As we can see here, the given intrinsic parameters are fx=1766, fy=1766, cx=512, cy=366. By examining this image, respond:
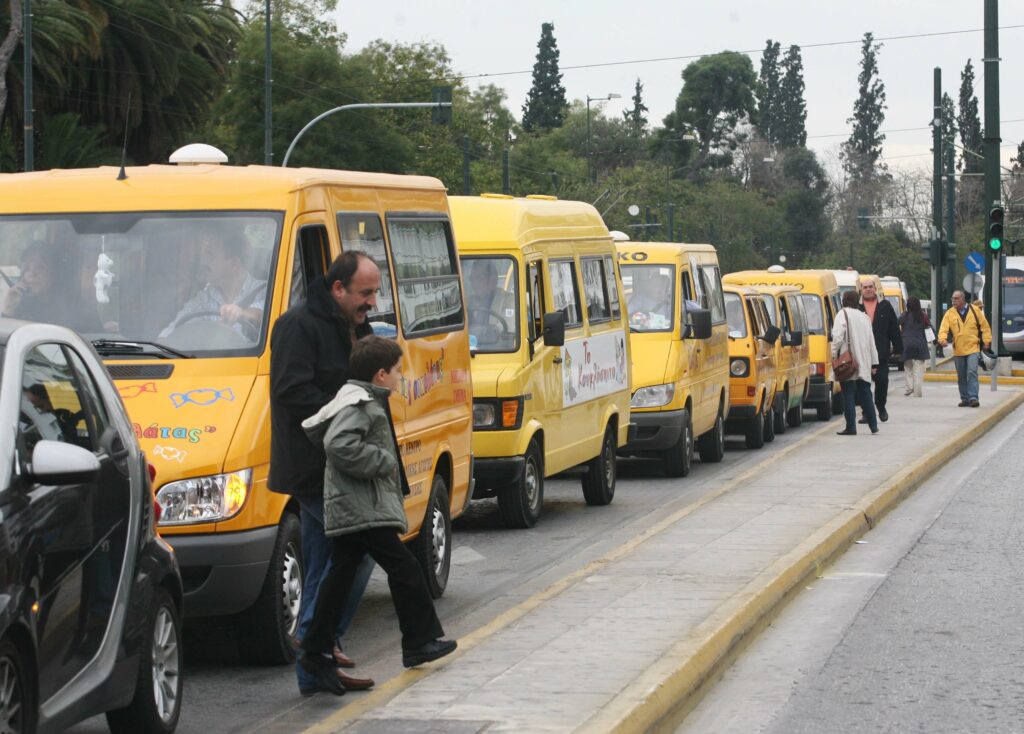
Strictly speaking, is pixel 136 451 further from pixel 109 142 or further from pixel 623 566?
pixel 109 142

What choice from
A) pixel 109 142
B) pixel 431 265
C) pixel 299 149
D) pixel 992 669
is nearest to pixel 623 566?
pixel 431 265

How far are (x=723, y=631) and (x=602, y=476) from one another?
7.16 metres

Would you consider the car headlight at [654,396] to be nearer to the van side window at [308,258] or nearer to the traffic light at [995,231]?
Result: the van side window at [308,258]

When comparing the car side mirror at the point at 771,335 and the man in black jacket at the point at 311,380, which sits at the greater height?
the man in black jacket at the point at 311,380

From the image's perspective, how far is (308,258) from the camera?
870 centimetres

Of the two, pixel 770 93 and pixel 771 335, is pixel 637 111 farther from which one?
pixel 771 335

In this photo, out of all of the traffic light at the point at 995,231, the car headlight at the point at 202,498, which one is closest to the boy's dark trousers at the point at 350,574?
the car headlight at the point at 202,498

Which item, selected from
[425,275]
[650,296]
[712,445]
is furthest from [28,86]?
[425,275]

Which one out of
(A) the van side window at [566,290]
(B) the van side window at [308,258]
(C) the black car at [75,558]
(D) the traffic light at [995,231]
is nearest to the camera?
(C) the black car at [75,558]

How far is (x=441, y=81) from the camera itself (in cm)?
8775

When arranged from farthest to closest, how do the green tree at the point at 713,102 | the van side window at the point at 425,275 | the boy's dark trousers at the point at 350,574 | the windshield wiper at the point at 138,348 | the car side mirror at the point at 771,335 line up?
the green tree at the point at 713,102 < the car side mirror at the point at 771,335 < the van side window at the point at 425,275 < the windshield wiper at the point at 138,348 < the boy's dark trousers at the point at 350,574

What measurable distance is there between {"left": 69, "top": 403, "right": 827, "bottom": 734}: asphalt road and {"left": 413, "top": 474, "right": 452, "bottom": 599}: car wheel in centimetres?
15

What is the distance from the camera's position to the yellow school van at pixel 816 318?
27.7 metres

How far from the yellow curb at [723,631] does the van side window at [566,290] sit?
2.78 m
